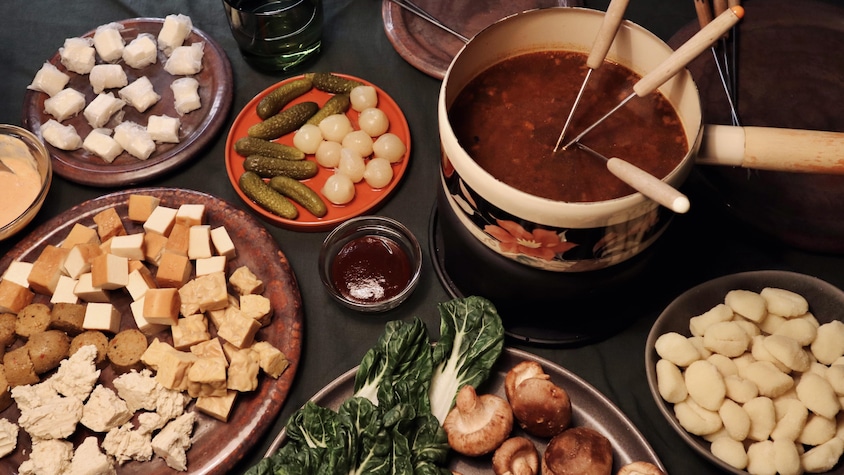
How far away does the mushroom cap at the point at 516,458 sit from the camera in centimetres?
133

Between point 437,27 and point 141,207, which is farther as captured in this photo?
point 437,27

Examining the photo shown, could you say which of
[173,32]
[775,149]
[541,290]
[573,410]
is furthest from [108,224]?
[775,149]

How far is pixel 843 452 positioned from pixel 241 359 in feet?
3.97

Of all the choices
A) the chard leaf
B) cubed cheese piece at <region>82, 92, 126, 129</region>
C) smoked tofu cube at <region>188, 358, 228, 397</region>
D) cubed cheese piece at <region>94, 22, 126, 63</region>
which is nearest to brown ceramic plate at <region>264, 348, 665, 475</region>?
the chard leaf

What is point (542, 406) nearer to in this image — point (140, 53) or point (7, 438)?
point (7, 438)

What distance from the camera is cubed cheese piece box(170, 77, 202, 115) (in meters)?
1.92

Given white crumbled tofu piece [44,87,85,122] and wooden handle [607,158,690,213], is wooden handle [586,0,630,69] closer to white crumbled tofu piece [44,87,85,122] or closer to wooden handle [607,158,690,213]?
wooden handle [607,158,690,213]

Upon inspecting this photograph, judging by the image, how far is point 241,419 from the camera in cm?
148

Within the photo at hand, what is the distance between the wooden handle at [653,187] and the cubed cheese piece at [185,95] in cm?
127

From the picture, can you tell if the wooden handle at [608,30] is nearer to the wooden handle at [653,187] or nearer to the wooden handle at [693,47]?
the wooden handle at [693,47]

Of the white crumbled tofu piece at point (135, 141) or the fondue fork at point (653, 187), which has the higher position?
the fondue fork at point (653, 187)

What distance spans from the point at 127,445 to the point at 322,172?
0.81m

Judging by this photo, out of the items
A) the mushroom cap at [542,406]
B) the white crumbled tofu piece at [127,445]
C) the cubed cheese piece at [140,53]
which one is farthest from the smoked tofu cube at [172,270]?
the mushroom cap at [542,406]

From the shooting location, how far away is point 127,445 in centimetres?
145
